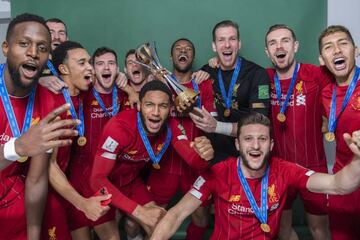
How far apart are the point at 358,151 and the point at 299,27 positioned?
2703 mm

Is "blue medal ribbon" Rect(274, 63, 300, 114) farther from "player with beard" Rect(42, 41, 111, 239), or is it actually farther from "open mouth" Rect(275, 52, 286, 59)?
"player with beard" Rect(42, 41, 111, 239)

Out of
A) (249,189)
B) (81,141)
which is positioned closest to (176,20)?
(81,141)

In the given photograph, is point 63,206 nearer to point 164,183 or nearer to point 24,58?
point 164,183

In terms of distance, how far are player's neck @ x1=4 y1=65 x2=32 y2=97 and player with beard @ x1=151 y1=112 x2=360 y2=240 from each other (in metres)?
1.16

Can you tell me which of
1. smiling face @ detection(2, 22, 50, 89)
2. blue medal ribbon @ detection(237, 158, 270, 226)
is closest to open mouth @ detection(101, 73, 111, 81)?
smiling face @ detection(2, 22, 50, 89)

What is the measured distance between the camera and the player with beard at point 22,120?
2.12 meters

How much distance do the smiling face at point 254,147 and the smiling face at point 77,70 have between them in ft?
4.41

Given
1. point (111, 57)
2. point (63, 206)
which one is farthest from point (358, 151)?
point (111, 57)

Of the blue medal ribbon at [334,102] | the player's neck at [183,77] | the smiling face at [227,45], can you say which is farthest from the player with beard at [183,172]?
the blue medal ribbon at [334,102]

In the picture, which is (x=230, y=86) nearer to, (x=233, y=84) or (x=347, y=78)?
(x=233, y=84)

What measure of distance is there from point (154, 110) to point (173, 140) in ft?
0.97

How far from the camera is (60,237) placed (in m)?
2.74

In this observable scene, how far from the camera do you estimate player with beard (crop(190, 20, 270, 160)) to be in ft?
11.3

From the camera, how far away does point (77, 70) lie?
130 inches
